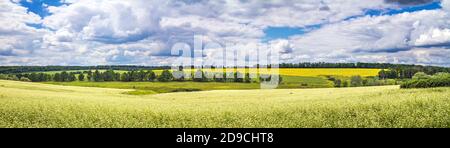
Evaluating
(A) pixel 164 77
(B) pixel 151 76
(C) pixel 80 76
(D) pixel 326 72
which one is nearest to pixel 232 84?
(A) pixel 164 77

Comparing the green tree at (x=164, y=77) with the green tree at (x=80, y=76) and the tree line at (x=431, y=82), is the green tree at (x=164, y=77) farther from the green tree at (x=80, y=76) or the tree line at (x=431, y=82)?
the tree line at (x=431, y=82)

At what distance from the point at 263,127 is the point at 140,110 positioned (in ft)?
17.4

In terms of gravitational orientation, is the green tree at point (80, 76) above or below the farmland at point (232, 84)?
above

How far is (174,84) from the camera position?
40.3 meters

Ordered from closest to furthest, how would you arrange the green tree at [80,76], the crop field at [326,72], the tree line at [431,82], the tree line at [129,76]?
1. the tree line at [431,82]
2. the tree line at [129,76]
3. the green tree at [80,76]
4. the crop field at [326,72]

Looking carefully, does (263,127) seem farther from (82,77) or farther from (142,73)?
(82,77)

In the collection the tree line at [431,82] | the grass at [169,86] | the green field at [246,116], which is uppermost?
the tree line at [431,82]

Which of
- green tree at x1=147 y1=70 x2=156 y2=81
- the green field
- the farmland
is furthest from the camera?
green tree at x1=147 y1=70 x2=156 y2=81

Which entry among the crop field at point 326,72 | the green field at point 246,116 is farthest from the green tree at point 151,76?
the green field at point 246,116

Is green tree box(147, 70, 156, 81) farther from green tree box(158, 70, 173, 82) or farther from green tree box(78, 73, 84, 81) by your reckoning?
green tree box(78, 73, 84, 81)

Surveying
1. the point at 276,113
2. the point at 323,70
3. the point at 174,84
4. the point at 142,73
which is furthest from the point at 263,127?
the point at 323,70

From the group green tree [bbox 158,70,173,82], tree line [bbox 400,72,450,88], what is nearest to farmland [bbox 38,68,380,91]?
green tree [bbox 158,70,173,82]
